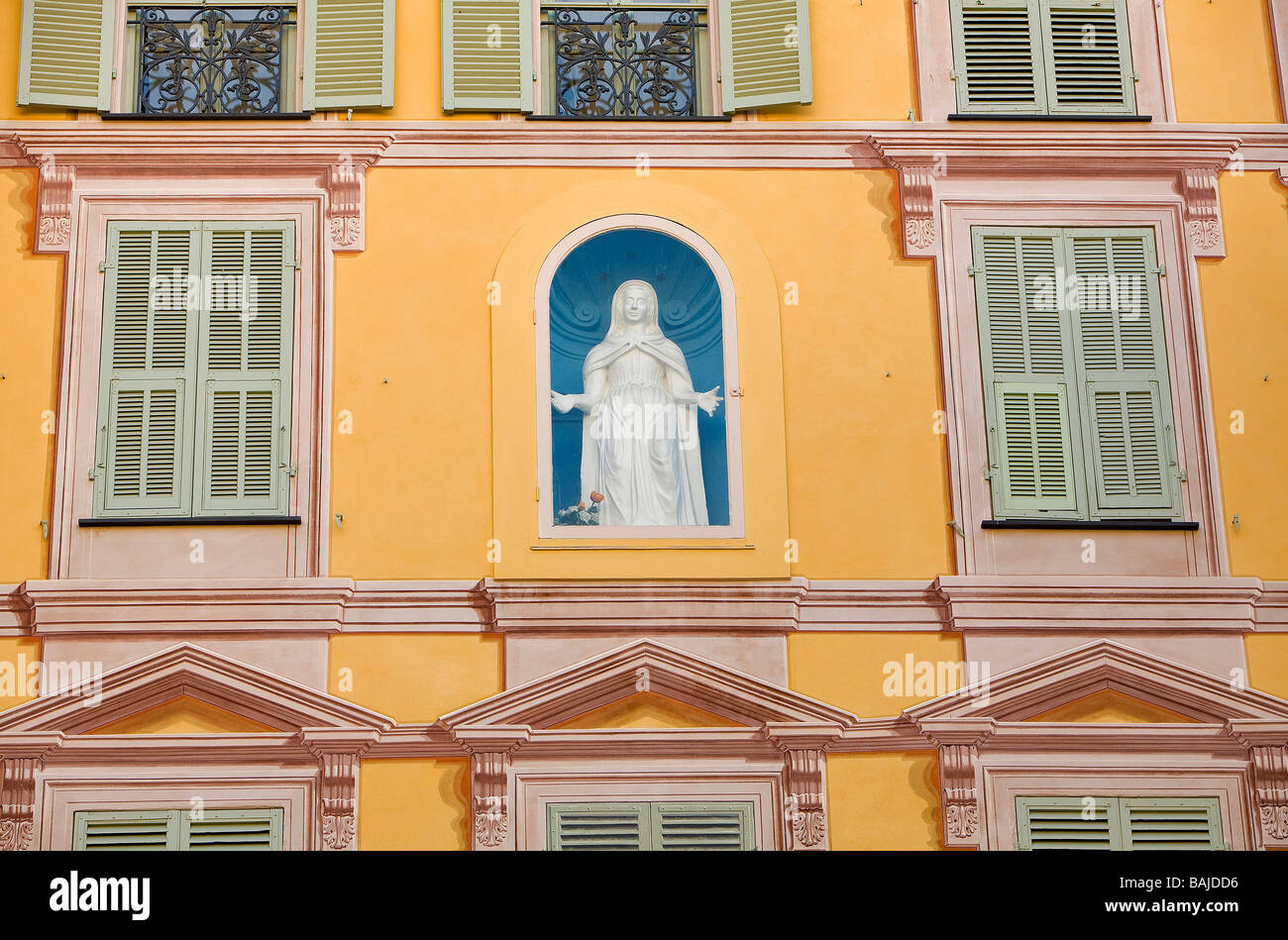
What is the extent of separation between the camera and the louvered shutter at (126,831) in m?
8.24

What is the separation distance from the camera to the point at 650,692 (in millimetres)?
8531

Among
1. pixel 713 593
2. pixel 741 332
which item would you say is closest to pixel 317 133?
pixel 741 332

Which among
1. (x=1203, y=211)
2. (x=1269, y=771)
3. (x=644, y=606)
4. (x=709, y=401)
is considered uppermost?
(x=1203, y=211)

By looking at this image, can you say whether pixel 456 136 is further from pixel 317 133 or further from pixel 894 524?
pixel 894 524

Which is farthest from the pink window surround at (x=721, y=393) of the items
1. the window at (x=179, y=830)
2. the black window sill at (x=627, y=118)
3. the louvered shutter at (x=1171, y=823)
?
the louvered shutter at (x=1171, y=823)

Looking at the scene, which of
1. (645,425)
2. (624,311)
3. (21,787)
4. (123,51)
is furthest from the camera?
(123,51)

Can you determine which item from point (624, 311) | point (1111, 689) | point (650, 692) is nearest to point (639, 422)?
point (624, 311)

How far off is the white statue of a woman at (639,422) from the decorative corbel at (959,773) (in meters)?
1.42

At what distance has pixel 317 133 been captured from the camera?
30.1 feet

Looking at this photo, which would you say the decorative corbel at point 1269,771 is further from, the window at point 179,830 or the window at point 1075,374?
the window at point 179,830

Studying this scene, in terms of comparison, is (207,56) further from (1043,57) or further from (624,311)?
(1043,57)

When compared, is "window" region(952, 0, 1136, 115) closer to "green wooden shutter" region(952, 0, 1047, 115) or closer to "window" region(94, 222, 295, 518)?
"green wooden shutter" region(952, 0, 1047, 115)

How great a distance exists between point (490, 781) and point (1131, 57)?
4684 mm

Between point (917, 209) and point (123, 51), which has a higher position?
point (123, 51)
